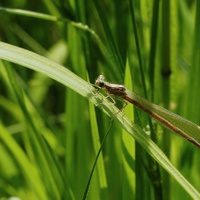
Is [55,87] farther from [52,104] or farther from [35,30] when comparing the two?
[35,30]

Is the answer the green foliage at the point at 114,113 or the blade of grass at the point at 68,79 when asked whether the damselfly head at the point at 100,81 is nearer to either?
the green foliage at the point at 114,113

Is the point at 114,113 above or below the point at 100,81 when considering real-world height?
below

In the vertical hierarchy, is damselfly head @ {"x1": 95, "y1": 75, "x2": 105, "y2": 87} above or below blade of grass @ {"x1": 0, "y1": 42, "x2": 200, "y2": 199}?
above

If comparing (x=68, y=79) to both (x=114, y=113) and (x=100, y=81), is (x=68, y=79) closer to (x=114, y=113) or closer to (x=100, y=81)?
(x=114, y=113)

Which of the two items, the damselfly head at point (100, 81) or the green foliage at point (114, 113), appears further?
the damselfly head at point (100, 81)

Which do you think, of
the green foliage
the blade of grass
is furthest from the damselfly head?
the blade of grass

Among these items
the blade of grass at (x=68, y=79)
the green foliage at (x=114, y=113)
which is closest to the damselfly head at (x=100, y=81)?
the green foliage at (x=114, y=113)

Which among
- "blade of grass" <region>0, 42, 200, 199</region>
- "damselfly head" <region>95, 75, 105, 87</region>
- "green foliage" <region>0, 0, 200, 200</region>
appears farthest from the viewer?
"damselfly head" <region>95, 75, 105, 87</region>

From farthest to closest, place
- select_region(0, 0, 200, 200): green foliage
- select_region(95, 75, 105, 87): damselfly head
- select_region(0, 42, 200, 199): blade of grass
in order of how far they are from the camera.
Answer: select_region(95, 75, 105, 87): damselfly head, select_region(0, 0, 200, 200): green foliage, select_region(0, 42, 200, 199): blade of grass

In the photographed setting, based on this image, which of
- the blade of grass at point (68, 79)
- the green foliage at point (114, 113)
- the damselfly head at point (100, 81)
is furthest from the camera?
the damselfly head at point (100, 81)

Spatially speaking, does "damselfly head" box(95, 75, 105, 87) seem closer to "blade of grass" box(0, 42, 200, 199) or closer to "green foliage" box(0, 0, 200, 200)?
"green foliage" box(0, 0, 200, 200)

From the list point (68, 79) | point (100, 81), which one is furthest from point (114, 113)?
point (100, 81)
